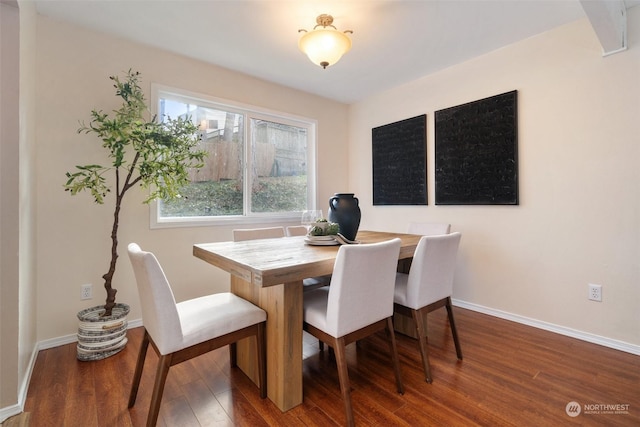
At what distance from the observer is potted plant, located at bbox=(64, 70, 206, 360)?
2.02m

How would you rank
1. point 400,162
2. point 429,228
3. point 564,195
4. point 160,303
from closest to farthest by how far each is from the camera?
1. point 160,303
2. point 564,195
3. point 429,228
4. point 400,162

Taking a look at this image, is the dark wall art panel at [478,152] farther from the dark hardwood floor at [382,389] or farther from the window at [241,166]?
the window at [241,166]

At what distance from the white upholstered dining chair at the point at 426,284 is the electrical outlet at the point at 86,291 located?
2.44m

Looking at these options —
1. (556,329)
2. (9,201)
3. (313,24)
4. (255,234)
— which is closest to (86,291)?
(9,201)

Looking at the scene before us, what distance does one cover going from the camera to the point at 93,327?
201cm

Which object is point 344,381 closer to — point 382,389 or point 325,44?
point 382,389

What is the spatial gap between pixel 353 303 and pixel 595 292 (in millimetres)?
2153

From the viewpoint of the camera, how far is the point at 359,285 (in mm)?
1438

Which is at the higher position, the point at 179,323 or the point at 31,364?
the point at 179,323

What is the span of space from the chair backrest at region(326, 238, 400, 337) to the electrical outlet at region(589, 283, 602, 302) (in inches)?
73.9

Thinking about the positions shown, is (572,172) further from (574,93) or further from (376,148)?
(376,148)

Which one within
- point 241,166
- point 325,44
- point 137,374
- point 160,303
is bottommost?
point 137,374

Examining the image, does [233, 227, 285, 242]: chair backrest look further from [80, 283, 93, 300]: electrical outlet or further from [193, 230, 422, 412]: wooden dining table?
[80, 283, 93, 300]: electrical outlet

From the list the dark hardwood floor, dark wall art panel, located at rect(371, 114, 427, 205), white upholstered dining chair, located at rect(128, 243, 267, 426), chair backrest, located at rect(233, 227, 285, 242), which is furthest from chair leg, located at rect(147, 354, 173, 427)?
dark wall art panel, located at rect(371, 114, 427, 205)
